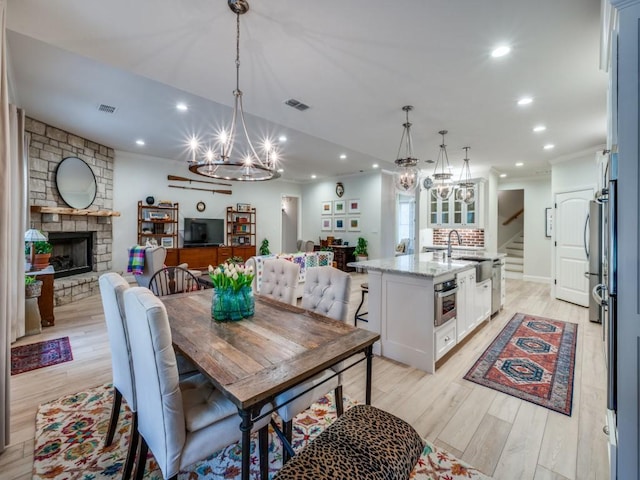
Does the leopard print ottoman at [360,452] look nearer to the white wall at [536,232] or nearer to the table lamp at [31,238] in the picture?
the table lamp at [31,238]

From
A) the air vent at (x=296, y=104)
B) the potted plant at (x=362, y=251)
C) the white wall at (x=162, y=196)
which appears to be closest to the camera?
the air vent at (x=296, y=104)

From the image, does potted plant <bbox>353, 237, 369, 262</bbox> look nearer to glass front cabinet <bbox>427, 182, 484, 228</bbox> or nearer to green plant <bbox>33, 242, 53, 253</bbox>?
glass front cabinet <bbox>427, 182, 484, 228</bbox>

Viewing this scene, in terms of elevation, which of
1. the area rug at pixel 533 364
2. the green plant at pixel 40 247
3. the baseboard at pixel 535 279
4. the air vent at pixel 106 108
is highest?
the air vent at pixel 106 108

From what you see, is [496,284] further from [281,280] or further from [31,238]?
[31,238]

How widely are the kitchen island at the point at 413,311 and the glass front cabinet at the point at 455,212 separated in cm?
377

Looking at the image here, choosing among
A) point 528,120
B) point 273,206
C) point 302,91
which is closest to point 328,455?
point 302,91

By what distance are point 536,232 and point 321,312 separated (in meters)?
7.67

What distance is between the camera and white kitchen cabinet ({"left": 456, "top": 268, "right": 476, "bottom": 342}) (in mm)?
3189

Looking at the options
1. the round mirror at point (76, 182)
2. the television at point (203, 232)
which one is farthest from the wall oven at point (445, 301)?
the television at point (203, 232)

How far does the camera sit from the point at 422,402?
7.52 ft

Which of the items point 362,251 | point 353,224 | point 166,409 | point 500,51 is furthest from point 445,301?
point 353,224

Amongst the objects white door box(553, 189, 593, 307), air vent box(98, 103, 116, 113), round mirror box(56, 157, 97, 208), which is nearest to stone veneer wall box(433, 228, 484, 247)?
white door box(553, 189, 593, 307)

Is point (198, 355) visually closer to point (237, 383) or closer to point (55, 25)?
point (237, 383)

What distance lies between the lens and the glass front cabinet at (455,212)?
661 centimetres
